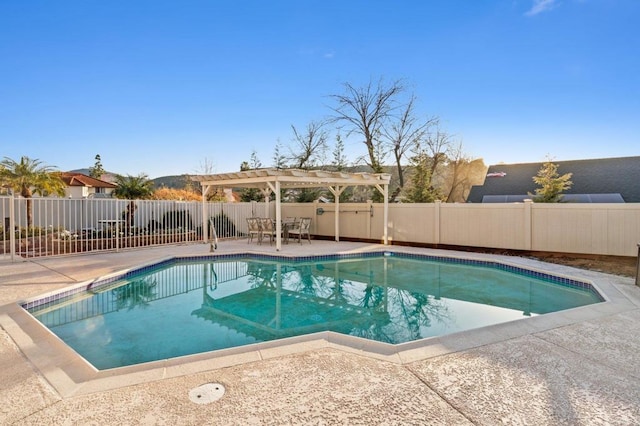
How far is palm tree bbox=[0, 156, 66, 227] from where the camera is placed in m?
15.8

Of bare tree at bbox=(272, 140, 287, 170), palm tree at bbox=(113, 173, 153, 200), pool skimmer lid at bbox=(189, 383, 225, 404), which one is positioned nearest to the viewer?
pool skimmer lid at bbox=(189, 383, 225, 404)

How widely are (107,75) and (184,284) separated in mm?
7791

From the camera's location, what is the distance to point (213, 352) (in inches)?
140

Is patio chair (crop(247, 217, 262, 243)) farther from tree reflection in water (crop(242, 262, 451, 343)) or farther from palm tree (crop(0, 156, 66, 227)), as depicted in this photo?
palm tree (crop(0, 156, 66, 227))

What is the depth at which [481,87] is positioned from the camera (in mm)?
13508

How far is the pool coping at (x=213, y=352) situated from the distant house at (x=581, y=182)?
16.4 m

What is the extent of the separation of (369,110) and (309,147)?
410cm

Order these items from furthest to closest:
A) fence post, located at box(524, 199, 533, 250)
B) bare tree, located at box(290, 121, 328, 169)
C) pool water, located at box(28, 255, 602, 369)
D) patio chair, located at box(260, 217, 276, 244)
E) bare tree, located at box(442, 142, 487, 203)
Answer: bare tree, located at box(442, 142, 487, 203), bare tree, located at box(290, 121, 328, 169), patio chair, located at box(260, 217, 276, 244), fence post, located at box(524, 199, 533, 250), pool water, located at box(28, 255, 602, 369)

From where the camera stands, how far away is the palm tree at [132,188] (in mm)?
16609

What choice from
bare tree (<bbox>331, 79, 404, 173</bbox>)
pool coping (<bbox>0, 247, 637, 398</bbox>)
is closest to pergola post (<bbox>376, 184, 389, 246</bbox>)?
bare tree (<bbox>331, 79, 404, 173</bbox>)

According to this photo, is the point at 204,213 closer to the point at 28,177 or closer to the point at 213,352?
the point at 28,177

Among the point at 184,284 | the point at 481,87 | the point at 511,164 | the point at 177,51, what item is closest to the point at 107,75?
the point at 177,51

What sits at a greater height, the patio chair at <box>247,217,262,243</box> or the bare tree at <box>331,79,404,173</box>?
the bare tree at <box>331,79,404,173</box>

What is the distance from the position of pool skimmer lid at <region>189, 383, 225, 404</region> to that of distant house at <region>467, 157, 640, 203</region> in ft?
63.2
